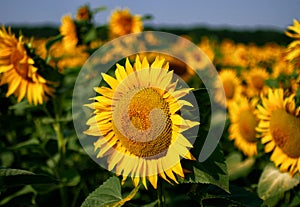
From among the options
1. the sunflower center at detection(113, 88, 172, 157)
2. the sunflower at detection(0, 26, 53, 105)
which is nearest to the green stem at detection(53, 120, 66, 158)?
the sunflower at detection(0, 26, 53, 105)

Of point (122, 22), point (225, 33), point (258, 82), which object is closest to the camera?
point (258, 82)

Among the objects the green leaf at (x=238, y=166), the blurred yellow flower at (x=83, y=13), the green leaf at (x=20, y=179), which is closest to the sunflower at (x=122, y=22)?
the blurred yellow flower at (x=83, y=13)

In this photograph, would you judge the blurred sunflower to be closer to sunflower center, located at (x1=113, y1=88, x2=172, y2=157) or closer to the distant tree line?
sunflower center, located at (x1=113, y1=88, x2=172, y2=157)

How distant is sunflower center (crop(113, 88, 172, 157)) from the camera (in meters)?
1.33

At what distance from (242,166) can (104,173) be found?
2.85 ft

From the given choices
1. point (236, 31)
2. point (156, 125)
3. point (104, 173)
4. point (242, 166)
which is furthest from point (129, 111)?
point (236, 31)

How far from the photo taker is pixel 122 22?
3.76m

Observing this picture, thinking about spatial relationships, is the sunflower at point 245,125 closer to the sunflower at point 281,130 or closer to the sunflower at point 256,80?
the sunflower at point 281,130

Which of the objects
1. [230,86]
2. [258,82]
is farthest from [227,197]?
[230,86]

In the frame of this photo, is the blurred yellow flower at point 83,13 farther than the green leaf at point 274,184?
Yes

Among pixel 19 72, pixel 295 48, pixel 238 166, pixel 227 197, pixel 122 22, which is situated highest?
pixel 122 22

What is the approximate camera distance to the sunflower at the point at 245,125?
257 cm

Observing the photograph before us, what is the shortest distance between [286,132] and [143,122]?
2.83 feet

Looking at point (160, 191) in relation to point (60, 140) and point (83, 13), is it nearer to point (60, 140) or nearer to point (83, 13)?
point (60, 140)
